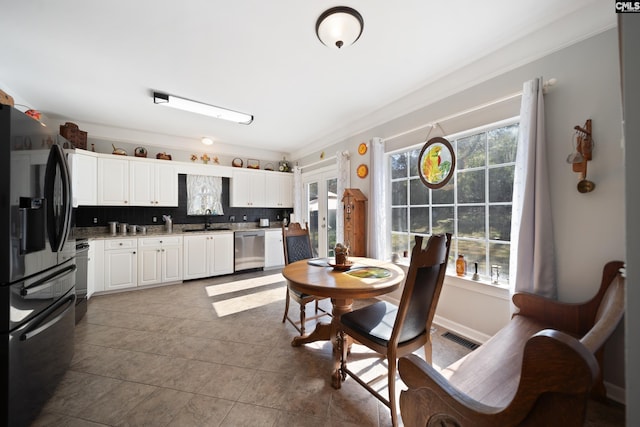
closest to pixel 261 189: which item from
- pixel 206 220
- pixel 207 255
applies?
pixel 206 220

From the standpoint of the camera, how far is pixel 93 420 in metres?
1.44

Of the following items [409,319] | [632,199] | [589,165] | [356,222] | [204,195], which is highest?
[204,195]

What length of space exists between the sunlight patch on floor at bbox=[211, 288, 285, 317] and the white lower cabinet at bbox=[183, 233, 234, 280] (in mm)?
1278

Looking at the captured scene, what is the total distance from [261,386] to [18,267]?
63.3 inches

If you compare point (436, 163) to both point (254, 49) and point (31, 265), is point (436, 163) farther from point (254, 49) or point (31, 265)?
point (31, 265)

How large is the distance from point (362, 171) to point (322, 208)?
1.49 meters

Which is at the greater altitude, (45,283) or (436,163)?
(436,163)

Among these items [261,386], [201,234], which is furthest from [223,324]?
[201,234]

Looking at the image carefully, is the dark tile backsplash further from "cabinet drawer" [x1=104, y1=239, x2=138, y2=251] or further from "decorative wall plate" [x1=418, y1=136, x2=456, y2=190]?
"decorative wall plate" [x1=418, y1=136, x2=456, y2=190]

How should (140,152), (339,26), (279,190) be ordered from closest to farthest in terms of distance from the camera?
(339,26)
(140,152)
(279,190)

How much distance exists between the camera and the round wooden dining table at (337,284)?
5.16ft

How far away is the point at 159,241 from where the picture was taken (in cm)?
398

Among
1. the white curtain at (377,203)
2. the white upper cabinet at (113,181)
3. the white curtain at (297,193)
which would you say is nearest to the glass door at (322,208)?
the white curtain at (297,193)

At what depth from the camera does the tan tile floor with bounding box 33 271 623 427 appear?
1.46 metres
